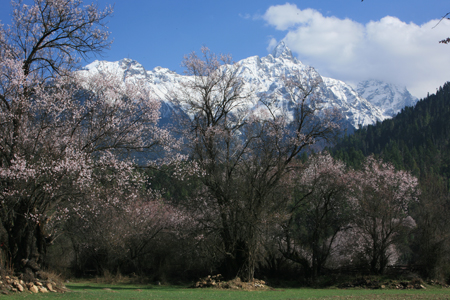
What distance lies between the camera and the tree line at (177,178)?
13.1m

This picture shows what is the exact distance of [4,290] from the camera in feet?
36.0

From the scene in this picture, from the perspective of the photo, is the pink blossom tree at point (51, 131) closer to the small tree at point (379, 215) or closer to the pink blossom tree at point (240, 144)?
the pink blossom tree at point (240, 144)

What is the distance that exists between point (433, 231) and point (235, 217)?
1643cm

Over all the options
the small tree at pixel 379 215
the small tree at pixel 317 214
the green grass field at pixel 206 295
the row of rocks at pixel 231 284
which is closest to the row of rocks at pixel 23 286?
the green grass field at pixel 206 295

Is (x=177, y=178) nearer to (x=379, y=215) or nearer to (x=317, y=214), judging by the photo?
(x=317, y=214)

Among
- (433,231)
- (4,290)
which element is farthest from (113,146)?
(433,231)

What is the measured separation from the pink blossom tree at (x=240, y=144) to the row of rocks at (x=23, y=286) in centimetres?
954

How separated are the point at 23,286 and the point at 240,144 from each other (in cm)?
1385

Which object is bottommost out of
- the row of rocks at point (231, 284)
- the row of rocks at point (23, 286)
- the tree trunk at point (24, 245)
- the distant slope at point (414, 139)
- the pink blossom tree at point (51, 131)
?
the row of rocks at point (231, 284)

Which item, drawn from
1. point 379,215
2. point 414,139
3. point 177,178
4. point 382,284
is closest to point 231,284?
point 177,178

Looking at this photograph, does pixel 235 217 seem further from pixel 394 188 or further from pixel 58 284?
pixel 394 188

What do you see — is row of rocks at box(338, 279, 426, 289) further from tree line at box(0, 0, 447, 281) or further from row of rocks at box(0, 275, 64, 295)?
row of rocks at box(0, 275, 64, 295)

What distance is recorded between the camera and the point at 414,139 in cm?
12231

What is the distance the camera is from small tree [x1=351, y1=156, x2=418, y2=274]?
27.4m
